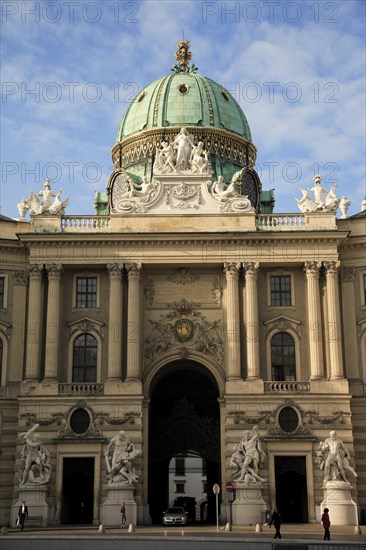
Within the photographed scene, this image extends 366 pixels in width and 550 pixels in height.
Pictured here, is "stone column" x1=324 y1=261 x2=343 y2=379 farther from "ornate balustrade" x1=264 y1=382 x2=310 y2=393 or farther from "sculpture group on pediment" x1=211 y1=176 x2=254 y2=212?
"sculpture group on pediment" x1=211 y1=176 x2=254 y2=212

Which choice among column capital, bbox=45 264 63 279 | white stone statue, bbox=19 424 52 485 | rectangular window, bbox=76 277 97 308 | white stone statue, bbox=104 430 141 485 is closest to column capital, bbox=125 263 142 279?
rectangular window, bbox=76 277 97 308

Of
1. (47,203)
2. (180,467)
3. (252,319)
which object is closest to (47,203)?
(47,203)

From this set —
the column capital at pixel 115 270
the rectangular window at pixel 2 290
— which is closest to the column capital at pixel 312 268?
the column capital at pixel 115 270

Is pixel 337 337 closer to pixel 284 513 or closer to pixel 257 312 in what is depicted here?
pixel 257 312

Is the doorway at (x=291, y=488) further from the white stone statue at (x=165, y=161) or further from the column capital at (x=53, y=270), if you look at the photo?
the white stone statue at (x=165, y=161)

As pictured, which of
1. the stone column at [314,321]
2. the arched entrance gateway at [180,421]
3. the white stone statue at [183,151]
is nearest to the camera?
the stone column at [314,321]

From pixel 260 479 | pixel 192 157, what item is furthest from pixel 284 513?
pixel 192 157

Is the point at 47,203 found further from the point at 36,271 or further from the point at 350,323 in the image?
the point at 350,323

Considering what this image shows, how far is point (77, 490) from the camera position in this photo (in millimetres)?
49125

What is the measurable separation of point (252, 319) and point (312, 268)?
4.63m

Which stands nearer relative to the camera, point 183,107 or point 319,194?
point 319,194

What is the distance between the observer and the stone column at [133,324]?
160ft

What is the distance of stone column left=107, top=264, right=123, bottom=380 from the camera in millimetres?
48875

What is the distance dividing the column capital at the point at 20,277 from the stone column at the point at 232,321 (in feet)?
39.2
